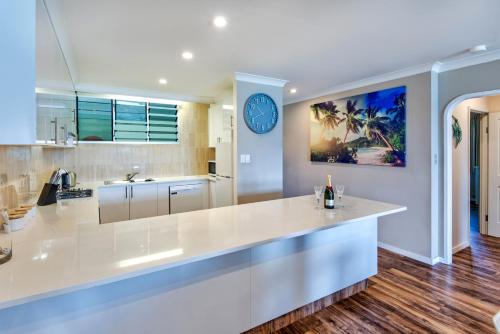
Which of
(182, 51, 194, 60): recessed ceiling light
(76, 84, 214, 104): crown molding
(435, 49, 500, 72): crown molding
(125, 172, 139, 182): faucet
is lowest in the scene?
(125, 172, 139, 182): faucet

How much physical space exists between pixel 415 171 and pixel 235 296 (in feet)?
9.02

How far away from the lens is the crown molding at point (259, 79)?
3.34m

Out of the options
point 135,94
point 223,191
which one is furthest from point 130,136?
point 223,191

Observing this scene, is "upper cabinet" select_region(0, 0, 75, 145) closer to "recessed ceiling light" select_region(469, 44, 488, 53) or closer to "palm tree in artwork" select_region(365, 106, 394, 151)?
"recessed ceiling light" select_region(469, 44, 488, 53)

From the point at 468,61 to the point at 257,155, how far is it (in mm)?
2583

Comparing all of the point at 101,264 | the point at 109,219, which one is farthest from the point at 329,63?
the point at 109,219

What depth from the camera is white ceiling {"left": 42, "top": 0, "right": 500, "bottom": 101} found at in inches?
72.2

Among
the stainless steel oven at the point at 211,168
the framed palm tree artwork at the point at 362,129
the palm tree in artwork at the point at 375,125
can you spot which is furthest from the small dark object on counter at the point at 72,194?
the palm tree in artwork at the point at 375,125

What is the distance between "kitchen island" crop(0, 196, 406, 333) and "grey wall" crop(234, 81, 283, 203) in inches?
45.3

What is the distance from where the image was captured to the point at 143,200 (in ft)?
13.5

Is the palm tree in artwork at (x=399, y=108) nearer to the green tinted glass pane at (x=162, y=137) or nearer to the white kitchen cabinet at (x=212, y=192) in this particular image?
the white kitchen cabinet at (x=212, y=192)

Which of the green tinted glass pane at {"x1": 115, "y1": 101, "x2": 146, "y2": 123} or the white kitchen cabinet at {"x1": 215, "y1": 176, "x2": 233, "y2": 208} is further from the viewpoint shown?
the green tinted glass pane at {"x1": 115, "y1": 101, "x2": 146, "y2": 123}

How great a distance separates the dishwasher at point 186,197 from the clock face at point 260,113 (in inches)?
68.8

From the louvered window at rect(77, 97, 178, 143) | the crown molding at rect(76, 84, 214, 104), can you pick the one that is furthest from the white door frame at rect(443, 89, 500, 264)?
the louvered window at rect(77, 97, 178, 143)
